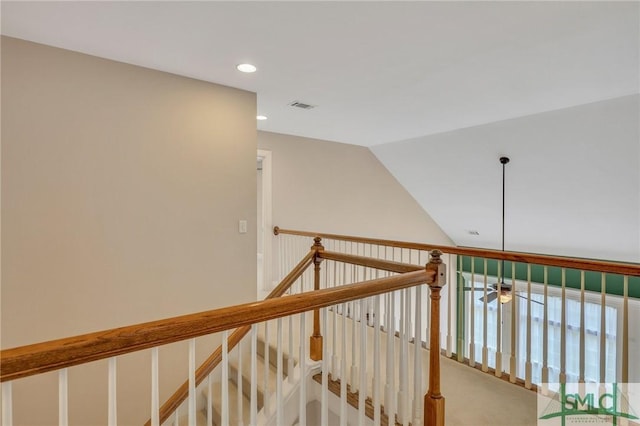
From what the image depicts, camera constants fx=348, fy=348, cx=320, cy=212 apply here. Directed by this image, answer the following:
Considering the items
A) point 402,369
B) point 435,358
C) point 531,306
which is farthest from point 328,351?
point 531,306

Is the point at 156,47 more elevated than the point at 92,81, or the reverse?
the point at 156,47

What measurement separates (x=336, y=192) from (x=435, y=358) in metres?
3.80

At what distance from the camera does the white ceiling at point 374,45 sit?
6.22 ft

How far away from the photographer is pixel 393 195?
6.17 m

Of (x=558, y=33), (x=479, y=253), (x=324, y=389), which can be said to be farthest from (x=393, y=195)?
(x=324, y=389)

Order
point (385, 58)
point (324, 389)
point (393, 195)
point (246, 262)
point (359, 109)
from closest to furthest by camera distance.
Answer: point (324, 389), point (385, 58), point (246, 262), point (359, 109), point (393, 195)

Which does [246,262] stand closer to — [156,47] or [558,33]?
[156,47]

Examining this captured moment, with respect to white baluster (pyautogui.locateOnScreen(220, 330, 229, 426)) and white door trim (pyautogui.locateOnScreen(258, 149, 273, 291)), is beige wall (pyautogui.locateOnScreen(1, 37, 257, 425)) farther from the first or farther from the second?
white baluster (pyautogui.locateOnScreen(220, 330, 229, 426))

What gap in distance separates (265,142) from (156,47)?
7.74 feet

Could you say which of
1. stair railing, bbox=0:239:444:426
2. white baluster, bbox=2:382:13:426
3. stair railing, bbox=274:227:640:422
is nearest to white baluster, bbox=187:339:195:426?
stair railing, bbox=0:239:444:426

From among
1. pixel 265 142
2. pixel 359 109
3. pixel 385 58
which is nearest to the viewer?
pixel 385 58

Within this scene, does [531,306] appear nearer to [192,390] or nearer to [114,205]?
[192,390]

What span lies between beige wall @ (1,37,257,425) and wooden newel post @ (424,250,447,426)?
190 cm

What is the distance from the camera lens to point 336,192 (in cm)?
540
